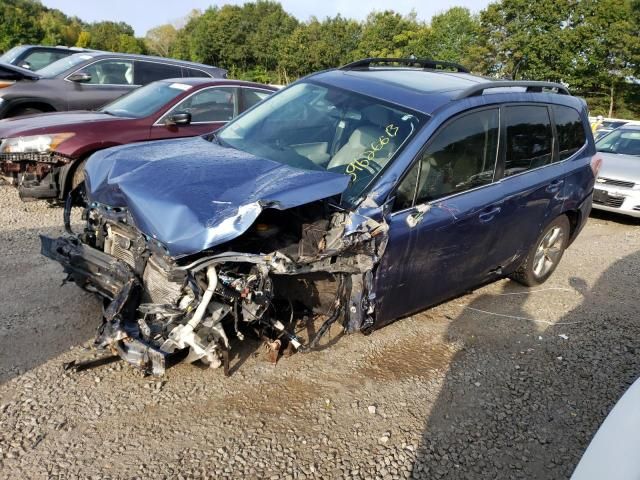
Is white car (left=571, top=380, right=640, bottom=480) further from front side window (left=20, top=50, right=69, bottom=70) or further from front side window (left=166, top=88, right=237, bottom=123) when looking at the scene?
front side window (left=20, top=50, right=69, bottom=70)

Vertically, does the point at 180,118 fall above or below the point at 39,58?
below

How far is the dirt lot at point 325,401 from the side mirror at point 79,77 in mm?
4307

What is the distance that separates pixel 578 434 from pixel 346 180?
2.11m

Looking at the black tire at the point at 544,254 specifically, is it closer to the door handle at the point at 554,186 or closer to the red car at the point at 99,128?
the door handle at the point at 554,186

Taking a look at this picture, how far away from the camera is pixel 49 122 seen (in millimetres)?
5738

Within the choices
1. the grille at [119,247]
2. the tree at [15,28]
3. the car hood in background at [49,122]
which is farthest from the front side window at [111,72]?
the tree at [15,28]

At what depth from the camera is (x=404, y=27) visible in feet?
167

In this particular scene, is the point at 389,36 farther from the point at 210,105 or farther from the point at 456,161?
the point at 456,161

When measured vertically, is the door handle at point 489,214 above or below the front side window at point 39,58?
below

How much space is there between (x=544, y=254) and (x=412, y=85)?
2362 millimetres

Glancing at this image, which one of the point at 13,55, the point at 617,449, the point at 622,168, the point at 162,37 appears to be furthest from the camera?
the point at 162,37

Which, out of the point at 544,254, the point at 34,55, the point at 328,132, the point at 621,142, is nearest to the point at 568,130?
the point at 544,254

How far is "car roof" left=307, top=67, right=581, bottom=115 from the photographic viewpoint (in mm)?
3547

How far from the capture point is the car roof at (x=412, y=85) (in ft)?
11.6
